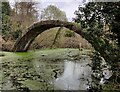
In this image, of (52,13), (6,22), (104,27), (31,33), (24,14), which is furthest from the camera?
(24,14)

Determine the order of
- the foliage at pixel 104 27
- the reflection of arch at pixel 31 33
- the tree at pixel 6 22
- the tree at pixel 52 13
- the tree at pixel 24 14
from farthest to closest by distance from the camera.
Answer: the tree at pixel 24 14 < the tree at pixel 6 22 < the tree at pixel 52 13 < the reflection of arch at pixel 31 33 < the foliage at pixel 104 27

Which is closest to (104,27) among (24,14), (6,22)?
(6,22)

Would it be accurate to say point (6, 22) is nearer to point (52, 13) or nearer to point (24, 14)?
point (24, 14)

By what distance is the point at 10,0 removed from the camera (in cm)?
1070

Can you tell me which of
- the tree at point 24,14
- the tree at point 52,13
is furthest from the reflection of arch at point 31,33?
the tree at point 24,14

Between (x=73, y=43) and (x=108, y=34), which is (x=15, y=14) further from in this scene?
(x=108, y=34)

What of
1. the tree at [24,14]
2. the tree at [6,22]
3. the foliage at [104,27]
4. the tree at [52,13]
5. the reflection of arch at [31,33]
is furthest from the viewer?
the tree at [24,14]

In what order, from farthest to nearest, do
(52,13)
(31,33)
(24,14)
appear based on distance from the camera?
(24,14) < (52,13) < (31,33)

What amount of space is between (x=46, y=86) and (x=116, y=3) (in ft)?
5.09

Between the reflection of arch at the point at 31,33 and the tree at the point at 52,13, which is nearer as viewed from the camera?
the reflection of arch at the point at 31,33

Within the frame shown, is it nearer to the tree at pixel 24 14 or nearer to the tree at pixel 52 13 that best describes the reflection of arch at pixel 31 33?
the tree at pixel 52 13

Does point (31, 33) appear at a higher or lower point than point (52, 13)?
lower

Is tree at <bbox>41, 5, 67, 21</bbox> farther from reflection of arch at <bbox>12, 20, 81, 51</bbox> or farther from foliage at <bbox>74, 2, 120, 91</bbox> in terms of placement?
foliage at <bbox>74, 2, 120, 91</bbox>

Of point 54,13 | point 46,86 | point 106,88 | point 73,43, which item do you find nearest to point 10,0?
point 54,13
